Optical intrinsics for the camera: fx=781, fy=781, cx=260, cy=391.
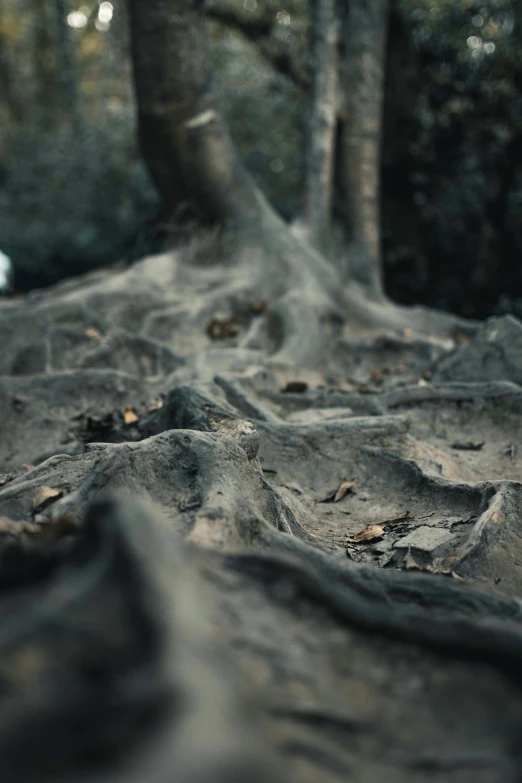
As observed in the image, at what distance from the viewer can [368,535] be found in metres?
2.60

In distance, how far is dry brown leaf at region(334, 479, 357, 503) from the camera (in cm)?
300

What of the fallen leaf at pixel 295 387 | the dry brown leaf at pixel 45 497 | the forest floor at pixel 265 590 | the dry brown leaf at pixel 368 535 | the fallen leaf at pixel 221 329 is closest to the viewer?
the forest floor at pixel 265 590

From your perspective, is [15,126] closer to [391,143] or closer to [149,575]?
[391,143]

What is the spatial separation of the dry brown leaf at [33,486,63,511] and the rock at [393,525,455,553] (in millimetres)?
1064

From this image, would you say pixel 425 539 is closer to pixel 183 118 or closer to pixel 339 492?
pixel 339 492

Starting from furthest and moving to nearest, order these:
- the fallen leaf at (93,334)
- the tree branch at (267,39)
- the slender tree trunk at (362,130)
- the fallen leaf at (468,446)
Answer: the tree branch at (267,39)
the slender tree trunk at (362,130)
the fallen leaf at (93,334)
the fallen leaf at (468,446)

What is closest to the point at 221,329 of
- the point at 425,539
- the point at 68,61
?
the point at 425,539

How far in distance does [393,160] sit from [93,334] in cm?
461

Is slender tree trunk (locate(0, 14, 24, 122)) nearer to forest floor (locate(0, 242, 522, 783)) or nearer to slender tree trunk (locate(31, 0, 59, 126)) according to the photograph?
slender tree trunk (locate(31, 0, 59, 126))


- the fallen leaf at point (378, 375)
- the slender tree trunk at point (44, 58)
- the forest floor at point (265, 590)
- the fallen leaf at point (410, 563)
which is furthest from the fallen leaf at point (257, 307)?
the slender tree trunk at point (44, 58)

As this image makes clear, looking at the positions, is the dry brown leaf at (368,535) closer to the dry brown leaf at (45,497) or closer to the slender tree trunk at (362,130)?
the dry brown leaf at (45,497)

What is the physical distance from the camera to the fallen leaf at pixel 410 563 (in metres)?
2.31

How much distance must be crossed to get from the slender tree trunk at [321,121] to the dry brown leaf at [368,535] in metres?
4.43

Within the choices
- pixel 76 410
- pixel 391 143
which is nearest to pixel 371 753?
pixel 76 410
